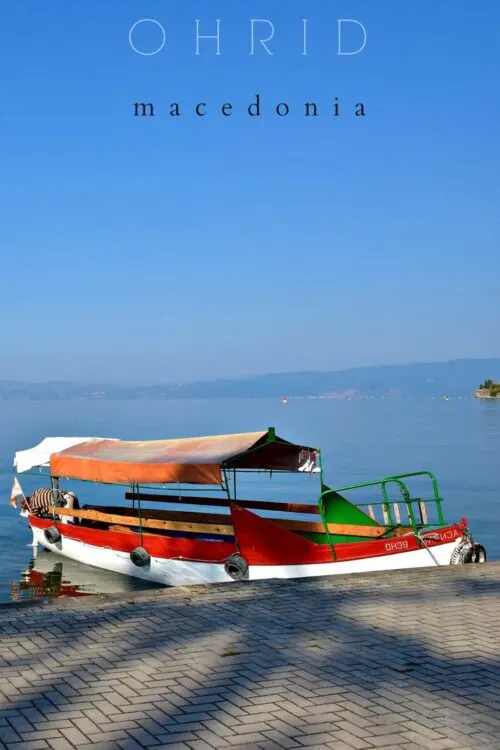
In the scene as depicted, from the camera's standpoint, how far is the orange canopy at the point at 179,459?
715 inches

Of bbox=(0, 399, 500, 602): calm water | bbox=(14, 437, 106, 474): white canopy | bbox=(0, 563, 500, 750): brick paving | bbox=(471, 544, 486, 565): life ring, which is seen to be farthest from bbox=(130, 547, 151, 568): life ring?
bbox=(0, 563, 500, 750): brick paving

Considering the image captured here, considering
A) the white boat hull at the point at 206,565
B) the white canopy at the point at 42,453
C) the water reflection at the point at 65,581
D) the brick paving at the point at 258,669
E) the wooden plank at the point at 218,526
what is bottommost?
the water reflection at the point at 65,581

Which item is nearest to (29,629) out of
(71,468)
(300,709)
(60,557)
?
(300,709)

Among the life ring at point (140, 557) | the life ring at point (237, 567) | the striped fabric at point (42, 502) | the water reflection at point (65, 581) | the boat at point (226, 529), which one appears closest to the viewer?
the boat at point (226, 529)

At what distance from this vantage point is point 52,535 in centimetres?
2438

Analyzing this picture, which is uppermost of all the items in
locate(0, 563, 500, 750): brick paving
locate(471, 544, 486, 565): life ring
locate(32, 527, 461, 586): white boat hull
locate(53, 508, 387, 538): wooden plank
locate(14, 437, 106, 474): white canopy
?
locate(14, 437, 106, 474): white canopy

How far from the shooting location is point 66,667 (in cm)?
773

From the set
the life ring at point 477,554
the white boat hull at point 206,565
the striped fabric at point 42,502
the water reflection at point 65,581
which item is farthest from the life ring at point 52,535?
the life ring at point 477,554

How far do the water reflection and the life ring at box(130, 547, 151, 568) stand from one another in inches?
22.8

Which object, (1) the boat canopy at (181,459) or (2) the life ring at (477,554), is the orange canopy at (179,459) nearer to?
(1) the boat canopy at (181,459)

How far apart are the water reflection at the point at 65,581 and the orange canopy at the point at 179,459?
2693mm

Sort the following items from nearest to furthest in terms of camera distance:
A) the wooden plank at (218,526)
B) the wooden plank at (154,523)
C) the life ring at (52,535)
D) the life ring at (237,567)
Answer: the life ring at (237,567) < the wooden plank at (218,526) < the wooden plank at (154,523) < the life ring at (52,535)

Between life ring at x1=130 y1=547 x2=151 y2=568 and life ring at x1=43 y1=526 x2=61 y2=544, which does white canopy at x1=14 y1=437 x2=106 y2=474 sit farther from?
life ring at x1=130 y1=547 x2=151 y2=568

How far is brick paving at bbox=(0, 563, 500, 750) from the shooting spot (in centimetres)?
621
